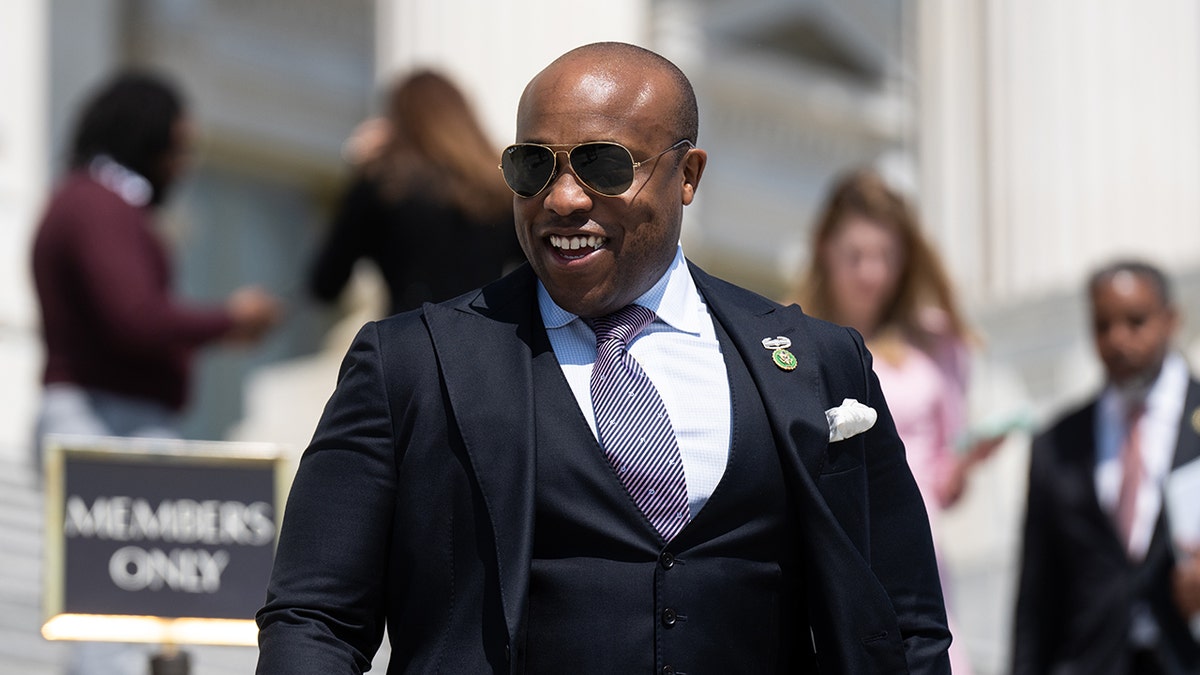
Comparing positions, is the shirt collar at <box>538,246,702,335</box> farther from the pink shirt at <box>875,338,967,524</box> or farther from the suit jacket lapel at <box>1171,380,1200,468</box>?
the suit jacket lapel at <box>1171,380,1200,468</box>

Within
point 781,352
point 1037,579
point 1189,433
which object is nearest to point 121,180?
point 1037,579

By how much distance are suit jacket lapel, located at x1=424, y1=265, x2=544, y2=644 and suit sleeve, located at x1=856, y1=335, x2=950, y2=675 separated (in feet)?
1.74

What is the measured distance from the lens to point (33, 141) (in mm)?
12484

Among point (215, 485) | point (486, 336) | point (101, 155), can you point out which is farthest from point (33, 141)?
point (486, 336)

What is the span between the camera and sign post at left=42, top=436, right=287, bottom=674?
15.8ft

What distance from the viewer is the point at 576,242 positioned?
125 inches

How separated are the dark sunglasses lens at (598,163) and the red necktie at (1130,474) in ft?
14.1

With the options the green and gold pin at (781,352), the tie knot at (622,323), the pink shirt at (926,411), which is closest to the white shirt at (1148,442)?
the pink shirt at (926,411)

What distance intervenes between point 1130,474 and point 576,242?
436 cm

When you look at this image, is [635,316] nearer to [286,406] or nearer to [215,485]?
[215,485]

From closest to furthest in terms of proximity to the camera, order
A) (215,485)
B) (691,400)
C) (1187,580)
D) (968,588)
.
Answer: (691,400), (215,485), (1187,580), (968,588)

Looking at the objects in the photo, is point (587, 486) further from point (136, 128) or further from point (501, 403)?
point (136, 128)

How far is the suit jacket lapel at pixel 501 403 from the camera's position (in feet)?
9.98

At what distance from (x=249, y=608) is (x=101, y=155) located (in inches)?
107
